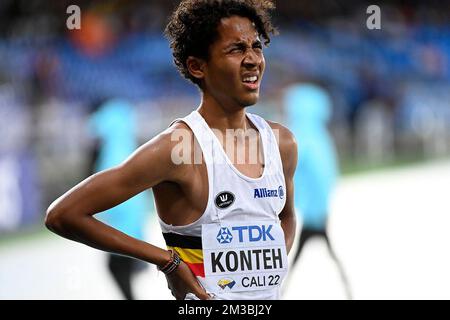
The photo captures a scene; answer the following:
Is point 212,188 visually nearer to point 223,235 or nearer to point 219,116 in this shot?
point 223,235

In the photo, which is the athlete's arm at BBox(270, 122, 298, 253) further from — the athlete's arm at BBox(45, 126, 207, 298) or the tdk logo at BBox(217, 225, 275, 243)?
the athlete's arm at BBox(45, 126, 207, 298)

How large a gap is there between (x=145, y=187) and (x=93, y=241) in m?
0.25

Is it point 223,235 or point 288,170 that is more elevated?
point 288,170

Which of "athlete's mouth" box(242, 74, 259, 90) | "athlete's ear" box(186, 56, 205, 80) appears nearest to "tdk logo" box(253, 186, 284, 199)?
"athlete's mouth" box(242, 74, 259, 90)

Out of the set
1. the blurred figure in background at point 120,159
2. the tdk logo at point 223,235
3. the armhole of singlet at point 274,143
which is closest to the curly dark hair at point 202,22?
the armhole of singlet at point 274,143

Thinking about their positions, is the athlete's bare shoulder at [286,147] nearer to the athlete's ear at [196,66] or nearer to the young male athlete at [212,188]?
the young male athlete at [212,188]

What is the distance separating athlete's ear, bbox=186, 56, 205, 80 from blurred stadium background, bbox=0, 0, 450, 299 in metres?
2.71

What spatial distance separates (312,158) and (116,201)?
122 inches

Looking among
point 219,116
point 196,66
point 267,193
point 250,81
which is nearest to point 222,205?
point 267,193

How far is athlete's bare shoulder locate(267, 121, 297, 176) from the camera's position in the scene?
3.00m

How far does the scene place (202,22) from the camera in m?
2.87

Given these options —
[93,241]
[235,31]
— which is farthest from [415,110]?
[93,241]

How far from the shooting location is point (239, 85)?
278cm

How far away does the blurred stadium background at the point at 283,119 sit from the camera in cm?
548
